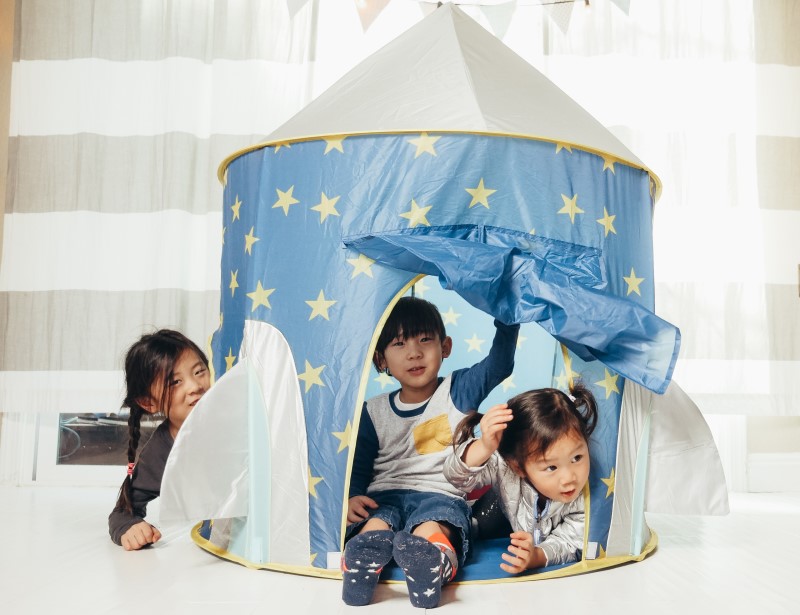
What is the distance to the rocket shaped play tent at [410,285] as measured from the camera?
168 cm

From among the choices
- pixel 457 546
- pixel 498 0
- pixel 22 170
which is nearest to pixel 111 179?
pixel 22 170

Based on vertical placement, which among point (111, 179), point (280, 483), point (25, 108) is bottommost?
point (280, 483)

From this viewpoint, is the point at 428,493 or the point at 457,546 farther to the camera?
the point at 428,493

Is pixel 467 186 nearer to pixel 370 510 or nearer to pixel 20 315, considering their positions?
pixel 370 510

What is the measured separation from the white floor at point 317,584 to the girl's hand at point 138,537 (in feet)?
0.08

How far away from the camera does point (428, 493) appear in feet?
6.40

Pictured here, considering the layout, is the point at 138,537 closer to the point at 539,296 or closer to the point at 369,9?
the point at 539,296

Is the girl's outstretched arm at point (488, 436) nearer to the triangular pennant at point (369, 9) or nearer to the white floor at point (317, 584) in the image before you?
the white floor at point (317, 584)

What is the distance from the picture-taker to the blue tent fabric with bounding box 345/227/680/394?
162cm

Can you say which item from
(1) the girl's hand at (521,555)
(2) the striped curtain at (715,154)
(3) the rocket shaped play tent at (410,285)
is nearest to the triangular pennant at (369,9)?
(2) the striped curtain at (715,154)

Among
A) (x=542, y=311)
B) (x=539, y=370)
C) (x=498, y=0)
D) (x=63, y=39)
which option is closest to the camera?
(x=542, y=311)

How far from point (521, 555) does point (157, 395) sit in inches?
41.5

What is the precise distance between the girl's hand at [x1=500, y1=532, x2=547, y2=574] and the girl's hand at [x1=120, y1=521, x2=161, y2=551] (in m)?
0.87

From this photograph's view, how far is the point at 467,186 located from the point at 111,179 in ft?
6.47
